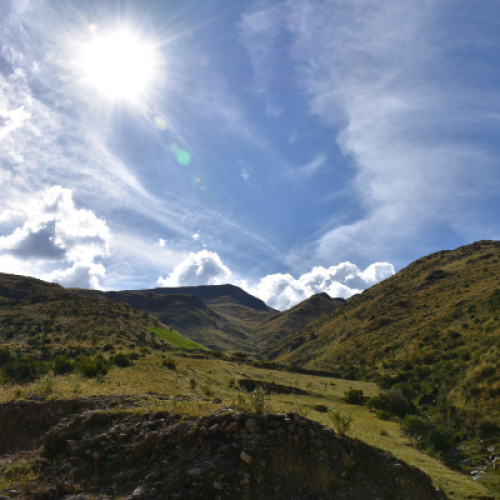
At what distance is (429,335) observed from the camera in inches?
1634

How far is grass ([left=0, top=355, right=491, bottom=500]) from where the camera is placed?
10336 mm

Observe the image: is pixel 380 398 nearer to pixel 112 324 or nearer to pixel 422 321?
pixel 422 321

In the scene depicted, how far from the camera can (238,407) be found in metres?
9.01

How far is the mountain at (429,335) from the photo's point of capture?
25.0 meters

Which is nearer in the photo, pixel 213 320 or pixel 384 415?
pixel 384 415

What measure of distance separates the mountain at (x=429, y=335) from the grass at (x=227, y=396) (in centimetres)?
569

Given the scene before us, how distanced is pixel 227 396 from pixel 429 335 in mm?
33809

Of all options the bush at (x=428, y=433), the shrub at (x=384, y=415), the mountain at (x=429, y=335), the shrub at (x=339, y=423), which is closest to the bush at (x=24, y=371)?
the shrub at (x=339, y=423)

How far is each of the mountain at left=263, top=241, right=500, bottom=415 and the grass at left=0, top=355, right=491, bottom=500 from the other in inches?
224

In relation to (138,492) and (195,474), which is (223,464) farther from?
(138,492)

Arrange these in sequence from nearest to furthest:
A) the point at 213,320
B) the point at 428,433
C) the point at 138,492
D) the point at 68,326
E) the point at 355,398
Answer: the point at 138,492 < the point at 428,433 < the point at 355,398 < the point at 68,326 < the point at 213,320

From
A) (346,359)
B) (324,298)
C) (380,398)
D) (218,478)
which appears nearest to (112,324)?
(346,359)

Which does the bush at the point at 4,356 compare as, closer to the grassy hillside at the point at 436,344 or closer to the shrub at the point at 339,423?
the shrub at the point at 339,423

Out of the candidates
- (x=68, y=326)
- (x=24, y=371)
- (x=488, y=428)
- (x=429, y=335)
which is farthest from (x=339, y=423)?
(x=68, y=326)
